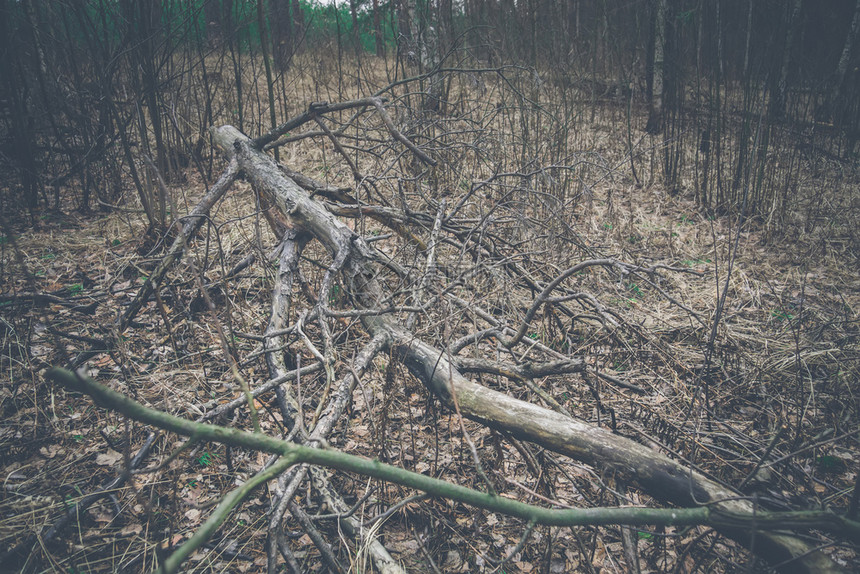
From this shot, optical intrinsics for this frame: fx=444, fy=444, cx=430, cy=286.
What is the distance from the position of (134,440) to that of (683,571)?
9.13 feet

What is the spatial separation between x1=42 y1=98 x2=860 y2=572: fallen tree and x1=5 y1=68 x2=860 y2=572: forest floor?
13cm

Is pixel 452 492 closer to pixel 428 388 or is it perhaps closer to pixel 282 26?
pixel 428 388

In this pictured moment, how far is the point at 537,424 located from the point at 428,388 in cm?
59

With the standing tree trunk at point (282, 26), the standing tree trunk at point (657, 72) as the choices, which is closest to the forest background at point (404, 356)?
the standing tree trunk at point (657, 72)

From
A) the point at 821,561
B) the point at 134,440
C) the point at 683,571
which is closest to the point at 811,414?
the point at 683,571

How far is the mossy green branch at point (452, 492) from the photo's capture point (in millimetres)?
878

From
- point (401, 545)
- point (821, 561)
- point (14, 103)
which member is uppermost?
point (14, 103)

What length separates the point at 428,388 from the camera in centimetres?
223

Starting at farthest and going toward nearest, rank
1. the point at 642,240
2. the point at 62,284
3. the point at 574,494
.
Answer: the point at 642,240 → the point at 62,284 → the point at 574,494

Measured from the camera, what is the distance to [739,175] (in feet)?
17.4

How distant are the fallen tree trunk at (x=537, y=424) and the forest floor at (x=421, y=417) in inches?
4.4

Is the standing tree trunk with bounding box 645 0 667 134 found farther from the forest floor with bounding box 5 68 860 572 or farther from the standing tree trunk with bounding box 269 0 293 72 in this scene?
the standing tree trunk with bounding box 269 0 293 72

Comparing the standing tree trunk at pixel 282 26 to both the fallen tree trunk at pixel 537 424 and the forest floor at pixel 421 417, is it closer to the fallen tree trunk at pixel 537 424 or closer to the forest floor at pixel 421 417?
the forest floor at pixel 421 417

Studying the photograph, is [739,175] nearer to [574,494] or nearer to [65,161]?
[574,494]
